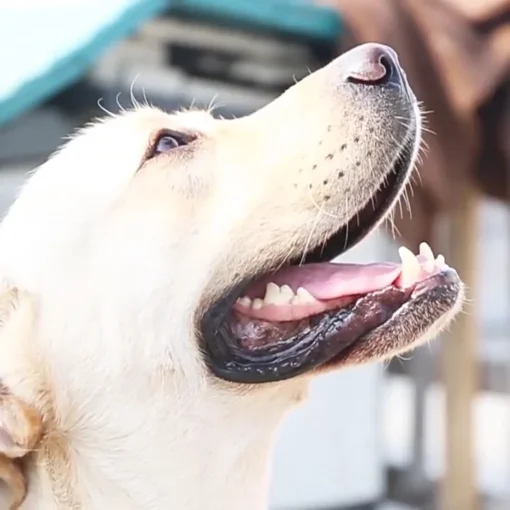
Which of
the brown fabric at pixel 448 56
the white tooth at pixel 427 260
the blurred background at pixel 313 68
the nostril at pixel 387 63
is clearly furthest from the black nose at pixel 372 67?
the brown fabric at pixel 448 56

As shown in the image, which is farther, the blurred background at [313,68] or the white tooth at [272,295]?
the blurred background at [313,68]

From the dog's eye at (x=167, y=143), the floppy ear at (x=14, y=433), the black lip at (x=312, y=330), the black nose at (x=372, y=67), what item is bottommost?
the floppy ear at (x=14, y=433)

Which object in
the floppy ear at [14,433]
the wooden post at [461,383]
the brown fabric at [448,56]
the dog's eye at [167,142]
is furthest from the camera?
the wooden post at [461,383]

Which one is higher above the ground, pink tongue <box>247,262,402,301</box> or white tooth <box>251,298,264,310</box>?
pink tongue <box>247,262,402,301</box>

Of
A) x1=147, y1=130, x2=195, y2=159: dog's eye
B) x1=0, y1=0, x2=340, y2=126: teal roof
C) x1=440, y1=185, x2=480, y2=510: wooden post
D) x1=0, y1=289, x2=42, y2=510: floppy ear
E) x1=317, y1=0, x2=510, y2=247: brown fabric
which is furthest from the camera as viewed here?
x1=440, y1=185, x2=480, y2=510: wooden post

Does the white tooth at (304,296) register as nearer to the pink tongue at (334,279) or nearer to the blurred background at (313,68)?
the pink tongue at (334,279)

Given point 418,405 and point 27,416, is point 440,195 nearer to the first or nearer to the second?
point 418,405

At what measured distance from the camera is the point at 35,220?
110 centimetres

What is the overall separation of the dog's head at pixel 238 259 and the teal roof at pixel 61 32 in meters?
0.98

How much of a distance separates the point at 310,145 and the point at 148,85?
1328 millimetres

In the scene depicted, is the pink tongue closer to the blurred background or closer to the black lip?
the black lip

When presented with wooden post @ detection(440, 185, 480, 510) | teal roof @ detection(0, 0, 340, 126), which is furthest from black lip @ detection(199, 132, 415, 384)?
wooden post @ detection(440, 185, 480, 510)

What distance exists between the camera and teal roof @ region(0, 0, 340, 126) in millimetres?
2025

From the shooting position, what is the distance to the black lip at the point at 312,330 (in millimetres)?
1041
